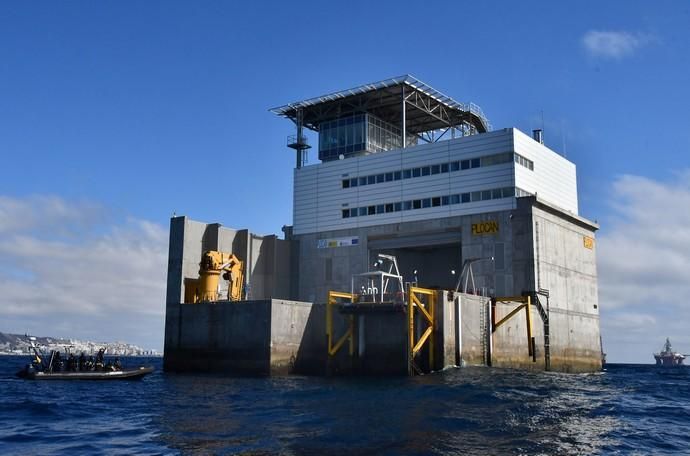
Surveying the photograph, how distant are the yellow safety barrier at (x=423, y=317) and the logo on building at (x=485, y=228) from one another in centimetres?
1566

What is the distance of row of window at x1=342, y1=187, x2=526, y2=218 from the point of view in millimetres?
64688

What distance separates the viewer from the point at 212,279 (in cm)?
5931

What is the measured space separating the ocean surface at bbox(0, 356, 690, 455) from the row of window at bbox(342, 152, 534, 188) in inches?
1053

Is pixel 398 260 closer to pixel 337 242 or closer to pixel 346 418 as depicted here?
pixel 337 242

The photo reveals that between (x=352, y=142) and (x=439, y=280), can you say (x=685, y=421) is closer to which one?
(x=439, y=280)

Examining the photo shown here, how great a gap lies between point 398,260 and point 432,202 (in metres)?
8.60


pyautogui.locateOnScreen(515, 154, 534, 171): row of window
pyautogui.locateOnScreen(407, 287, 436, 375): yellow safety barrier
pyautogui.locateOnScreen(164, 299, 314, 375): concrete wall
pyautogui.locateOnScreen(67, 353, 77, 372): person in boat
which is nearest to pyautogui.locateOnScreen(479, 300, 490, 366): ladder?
pyautogui.locateOnScreen(407, 287, 436, 375): yellow safety barrier

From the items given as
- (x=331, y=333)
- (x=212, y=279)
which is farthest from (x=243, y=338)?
(x=212, y=279)

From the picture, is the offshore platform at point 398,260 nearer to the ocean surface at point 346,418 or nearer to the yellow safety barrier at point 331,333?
the yellow safety barrier at point 331,333

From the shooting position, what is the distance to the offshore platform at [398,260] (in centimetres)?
5259

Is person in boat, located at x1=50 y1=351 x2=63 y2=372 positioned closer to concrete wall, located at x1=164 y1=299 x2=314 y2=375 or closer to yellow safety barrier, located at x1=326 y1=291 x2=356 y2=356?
concrete wall, located at x1=164 y1=299 x2=314 y2=375

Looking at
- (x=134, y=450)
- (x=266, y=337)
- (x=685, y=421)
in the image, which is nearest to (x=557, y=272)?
(x=266, y=337)

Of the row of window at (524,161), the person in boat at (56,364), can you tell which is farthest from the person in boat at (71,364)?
the row of window at (524,161)

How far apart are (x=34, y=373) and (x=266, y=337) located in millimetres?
16728
